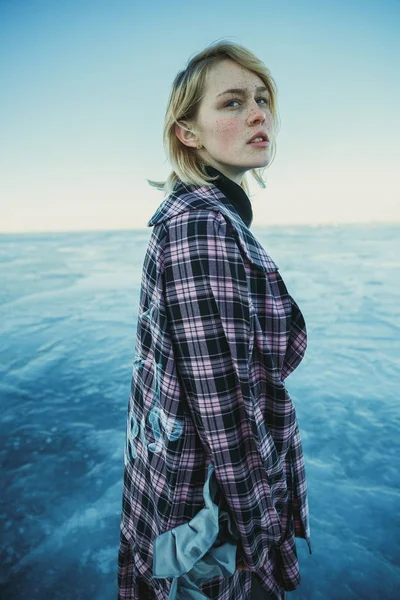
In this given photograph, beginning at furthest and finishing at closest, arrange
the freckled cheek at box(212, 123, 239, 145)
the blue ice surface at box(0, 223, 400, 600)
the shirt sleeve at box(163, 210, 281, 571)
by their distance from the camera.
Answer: the blue ice surface at box(0, 223, 400, 600)
the freckled cheek at box(212, 123, 239, 145)
the shirt sleeve at box(163, 210, 281, 571)

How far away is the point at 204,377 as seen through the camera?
2.79 ft

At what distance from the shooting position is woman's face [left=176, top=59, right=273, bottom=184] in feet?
3.41

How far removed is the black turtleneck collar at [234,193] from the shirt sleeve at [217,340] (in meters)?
0.24

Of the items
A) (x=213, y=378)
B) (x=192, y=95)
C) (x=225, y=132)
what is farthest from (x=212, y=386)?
(x=192, y=95)

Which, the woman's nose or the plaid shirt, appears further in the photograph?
the woman's nose

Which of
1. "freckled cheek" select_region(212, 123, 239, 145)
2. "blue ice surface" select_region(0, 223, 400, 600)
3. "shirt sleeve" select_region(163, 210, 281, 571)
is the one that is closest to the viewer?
"shirt sleeve" select_region(163, 210, 281, 571)

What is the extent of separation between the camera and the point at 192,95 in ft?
3.54

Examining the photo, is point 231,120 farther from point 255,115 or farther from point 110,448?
point 110,448

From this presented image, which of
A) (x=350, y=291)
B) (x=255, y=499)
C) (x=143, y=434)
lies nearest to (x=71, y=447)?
(x=143, y=434)

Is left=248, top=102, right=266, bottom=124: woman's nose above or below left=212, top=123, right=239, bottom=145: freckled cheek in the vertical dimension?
above

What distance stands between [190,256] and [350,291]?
277 inches

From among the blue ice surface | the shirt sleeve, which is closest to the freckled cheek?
the shirt sleeve

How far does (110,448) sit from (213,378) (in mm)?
2249

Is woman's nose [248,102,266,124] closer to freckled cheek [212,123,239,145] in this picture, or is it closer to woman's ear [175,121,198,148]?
freckled cheek [212,123,239,145]
